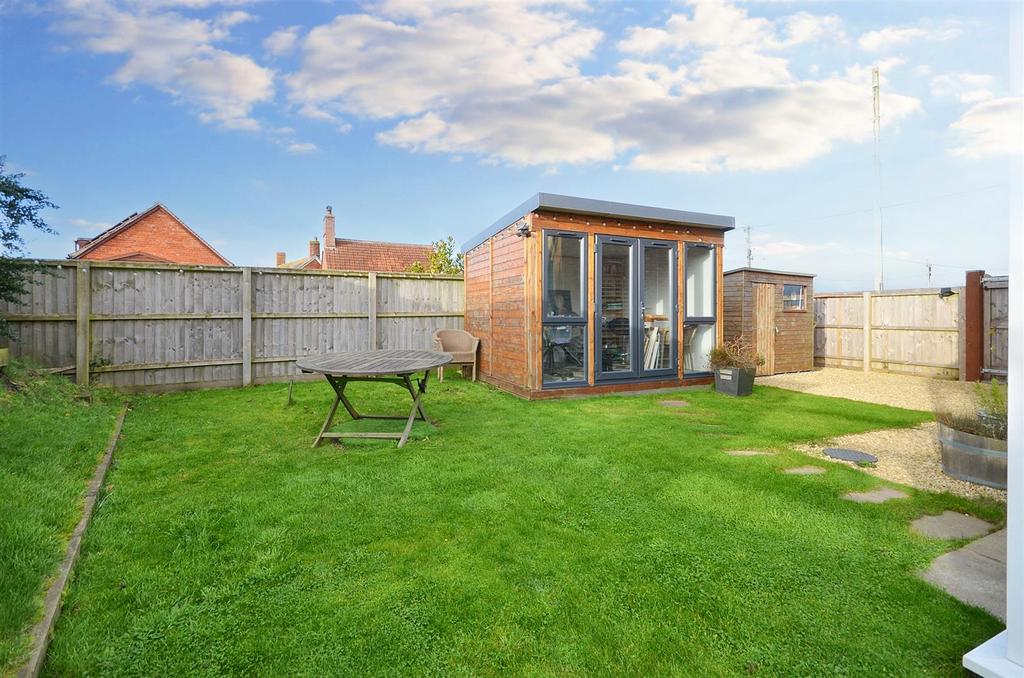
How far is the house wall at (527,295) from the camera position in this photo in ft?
20.3


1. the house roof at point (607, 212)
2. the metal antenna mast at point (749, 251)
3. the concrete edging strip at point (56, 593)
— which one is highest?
the metal antenna mast at point (749, 251)

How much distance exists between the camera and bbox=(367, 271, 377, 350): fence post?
8188 mm

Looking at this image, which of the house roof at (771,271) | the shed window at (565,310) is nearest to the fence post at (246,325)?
the shed window at (565,310)

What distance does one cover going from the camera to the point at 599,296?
650 cm

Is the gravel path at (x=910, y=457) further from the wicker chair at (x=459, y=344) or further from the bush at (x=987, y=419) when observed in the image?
the wicker chair at (x=459, y=344)

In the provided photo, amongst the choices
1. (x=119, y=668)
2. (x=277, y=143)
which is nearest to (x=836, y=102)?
(x=119, y=668)

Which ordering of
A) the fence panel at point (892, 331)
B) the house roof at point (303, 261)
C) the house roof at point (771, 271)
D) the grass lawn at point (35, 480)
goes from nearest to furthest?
1. the grass lawn at point (35, 480)
2. the fence panel at point (892, 331)
3. the house roof at point (771, 271)
4. the house roof at point (303, 261)

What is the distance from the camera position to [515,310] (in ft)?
21.8

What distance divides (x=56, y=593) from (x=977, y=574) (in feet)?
12.3

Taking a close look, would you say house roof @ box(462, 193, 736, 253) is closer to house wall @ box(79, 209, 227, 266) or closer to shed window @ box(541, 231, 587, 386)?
shed window @ box(541, 231, 587, 386)

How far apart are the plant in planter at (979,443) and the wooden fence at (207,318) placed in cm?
726

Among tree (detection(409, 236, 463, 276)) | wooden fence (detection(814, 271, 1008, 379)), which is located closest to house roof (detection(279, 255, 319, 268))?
tree (detection(409, 236, 463, 276))

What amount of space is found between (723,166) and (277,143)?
1319 cm

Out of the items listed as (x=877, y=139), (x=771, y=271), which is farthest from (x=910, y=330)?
(x=877, y=139)
